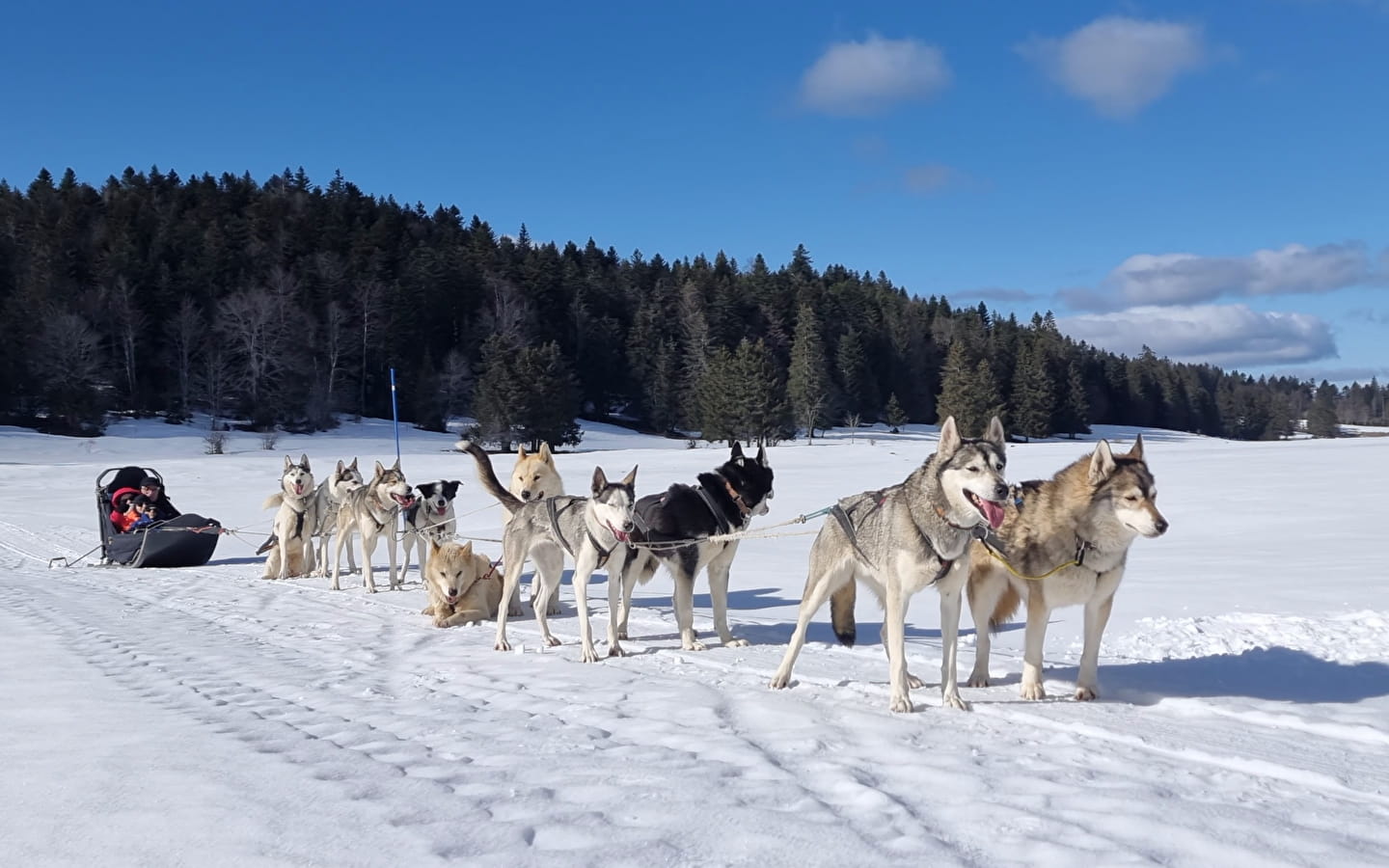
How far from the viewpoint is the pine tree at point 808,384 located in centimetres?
6281

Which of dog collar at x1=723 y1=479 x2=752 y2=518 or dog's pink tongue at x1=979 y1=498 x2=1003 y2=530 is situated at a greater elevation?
dog's pink tongue at x1=979 y1=498 x2=1003 y2=530

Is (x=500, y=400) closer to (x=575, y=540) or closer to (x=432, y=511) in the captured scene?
(x=432, y=511)

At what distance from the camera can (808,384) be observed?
63.4 meters

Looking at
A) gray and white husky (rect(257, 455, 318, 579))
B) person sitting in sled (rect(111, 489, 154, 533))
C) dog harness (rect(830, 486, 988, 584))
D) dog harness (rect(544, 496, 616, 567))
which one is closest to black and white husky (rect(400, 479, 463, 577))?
gray and white husky (rect(257, 455, 318, 579))

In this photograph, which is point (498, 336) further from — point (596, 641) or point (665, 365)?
point (596, 641)

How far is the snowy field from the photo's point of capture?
9.16 feet

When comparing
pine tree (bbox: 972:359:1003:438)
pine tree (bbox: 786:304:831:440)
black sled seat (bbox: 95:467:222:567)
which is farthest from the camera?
pine tree (bbox: 972:359:1003:438)

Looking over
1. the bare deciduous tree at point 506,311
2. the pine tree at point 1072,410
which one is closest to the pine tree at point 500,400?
the bare deciduous tree at point 506,311

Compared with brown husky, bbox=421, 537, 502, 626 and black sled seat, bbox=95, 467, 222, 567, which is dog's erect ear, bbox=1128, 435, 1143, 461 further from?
black sled seat, bbox=95, 467, 222, 567

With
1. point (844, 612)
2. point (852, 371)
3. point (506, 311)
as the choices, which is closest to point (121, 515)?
point (844, 612)

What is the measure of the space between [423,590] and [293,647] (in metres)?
3.46

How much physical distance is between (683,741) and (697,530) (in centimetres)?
320

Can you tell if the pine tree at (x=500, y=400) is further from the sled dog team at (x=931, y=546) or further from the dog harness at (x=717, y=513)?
the dog harness at (x=717, y=513)

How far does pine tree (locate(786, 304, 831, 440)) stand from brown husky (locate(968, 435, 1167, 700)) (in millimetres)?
55756
